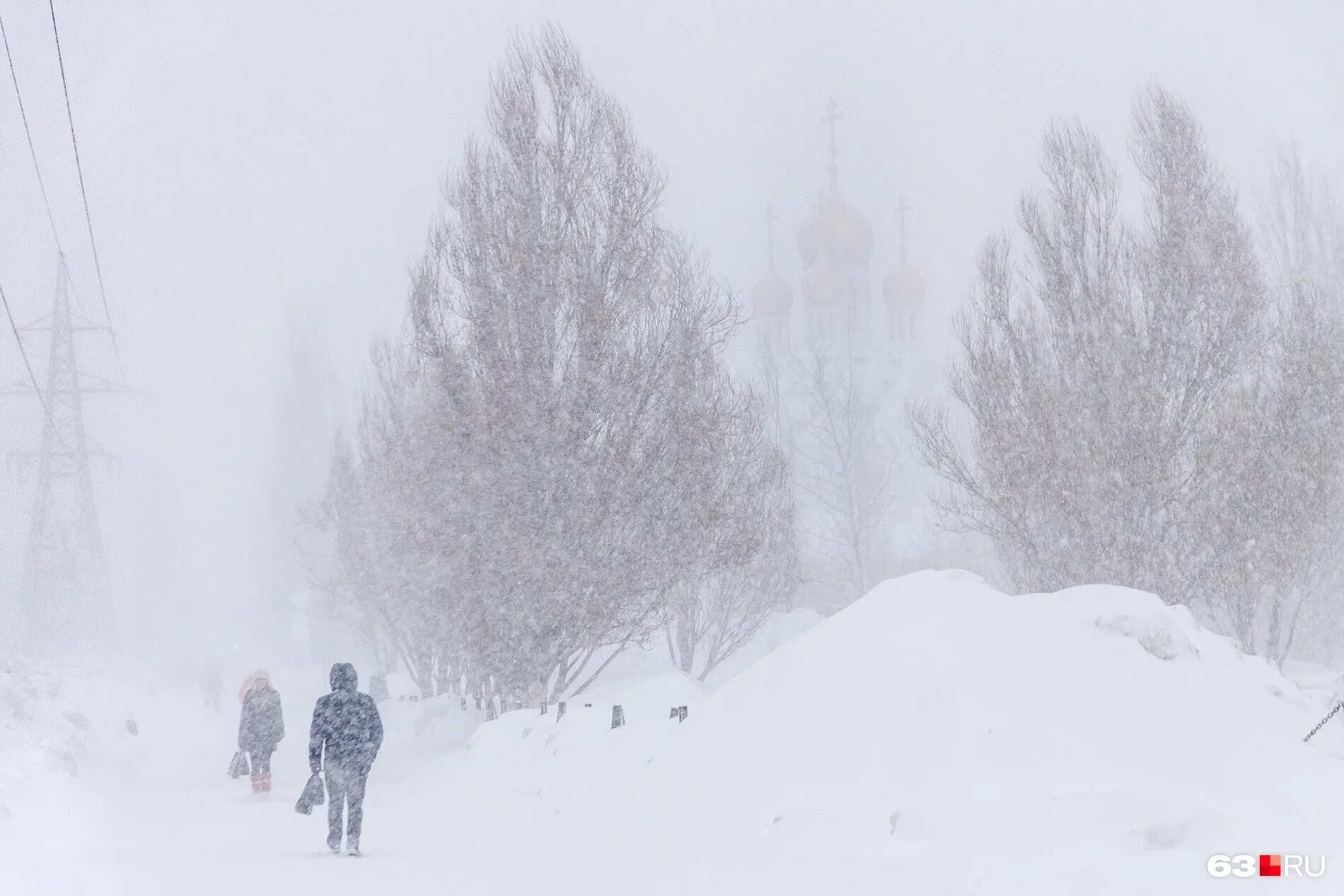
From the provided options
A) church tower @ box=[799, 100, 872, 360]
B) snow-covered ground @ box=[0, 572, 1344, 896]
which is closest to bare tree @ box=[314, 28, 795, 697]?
snow-covered ground @ box=[0, 572, 1344, 896]

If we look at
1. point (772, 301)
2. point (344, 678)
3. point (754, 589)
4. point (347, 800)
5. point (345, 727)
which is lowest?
point (347, 800)

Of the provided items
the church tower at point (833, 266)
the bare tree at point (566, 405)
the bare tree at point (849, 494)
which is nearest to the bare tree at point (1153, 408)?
the bare tree at point (566, 405)

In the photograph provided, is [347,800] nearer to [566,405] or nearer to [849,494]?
[566,405]

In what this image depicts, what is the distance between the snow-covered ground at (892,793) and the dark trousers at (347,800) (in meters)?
0.23

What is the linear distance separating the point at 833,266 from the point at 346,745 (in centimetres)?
7907

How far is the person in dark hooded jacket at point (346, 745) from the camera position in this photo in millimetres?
9148

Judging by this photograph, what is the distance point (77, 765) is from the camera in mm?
14555

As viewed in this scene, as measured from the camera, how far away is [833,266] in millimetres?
85562

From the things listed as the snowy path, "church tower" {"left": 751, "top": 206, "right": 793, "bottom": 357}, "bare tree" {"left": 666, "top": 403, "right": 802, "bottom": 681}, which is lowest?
the snowy path

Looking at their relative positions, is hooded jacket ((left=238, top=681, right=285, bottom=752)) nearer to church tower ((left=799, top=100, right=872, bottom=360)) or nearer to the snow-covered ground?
the snow-covered ground

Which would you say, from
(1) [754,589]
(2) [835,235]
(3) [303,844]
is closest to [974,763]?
(3) [303,844]

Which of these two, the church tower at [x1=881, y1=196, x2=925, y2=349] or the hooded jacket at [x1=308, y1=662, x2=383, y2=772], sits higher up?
the church tower at [x1=881, y1=196, x2=925, y2=349]

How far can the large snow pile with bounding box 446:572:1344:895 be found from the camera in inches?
232

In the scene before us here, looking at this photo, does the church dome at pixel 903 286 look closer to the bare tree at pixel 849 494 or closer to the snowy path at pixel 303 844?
the bare tree at pixel 849 494
